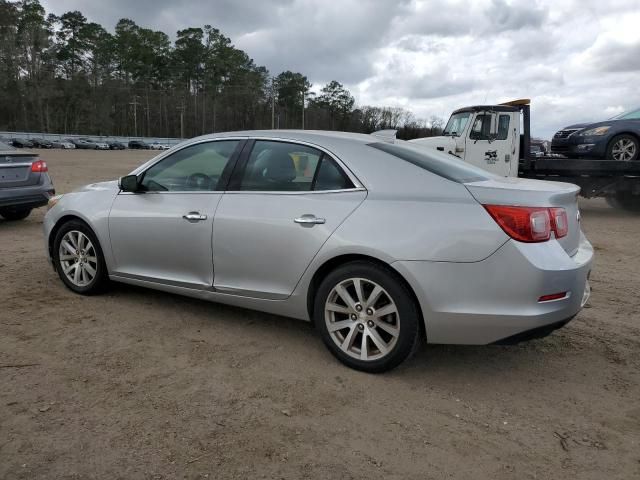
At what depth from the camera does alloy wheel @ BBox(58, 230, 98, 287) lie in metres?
4.82

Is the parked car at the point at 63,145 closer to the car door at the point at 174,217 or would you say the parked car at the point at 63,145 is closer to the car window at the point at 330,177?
the car door at the point at 174,217

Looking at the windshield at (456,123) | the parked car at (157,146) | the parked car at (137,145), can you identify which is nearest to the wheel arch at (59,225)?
the windshield at (456,123)

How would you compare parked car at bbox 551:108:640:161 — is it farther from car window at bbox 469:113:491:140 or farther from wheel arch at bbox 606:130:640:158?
car window at bbox 469:113:491:140

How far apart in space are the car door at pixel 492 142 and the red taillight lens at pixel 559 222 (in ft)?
29.8

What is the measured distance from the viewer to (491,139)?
12.1 meters

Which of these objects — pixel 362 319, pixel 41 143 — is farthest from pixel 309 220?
pixel 41 143

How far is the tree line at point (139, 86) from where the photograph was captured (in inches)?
3450

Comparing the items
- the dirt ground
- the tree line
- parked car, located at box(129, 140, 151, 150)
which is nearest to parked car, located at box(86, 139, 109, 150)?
parked car, located at box(129, 140, 151, 150)

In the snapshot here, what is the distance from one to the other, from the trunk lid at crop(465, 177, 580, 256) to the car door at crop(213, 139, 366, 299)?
2.43 feet

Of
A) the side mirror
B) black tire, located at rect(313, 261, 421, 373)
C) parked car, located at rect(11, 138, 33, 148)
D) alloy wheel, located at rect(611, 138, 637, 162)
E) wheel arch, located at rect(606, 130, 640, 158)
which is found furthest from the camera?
parked car, located at rect(11, 138, 33, 148)

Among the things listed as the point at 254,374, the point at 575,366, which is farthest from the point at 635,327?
the point at 254,374

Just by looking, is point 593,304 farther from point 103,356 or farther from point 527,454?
point 103,356

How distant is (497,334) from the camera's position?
10.1 ft

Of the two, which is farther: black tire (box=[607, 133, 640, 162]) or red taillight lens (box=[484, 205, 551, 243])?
black tire (box=[607, 133, 640, 162])
